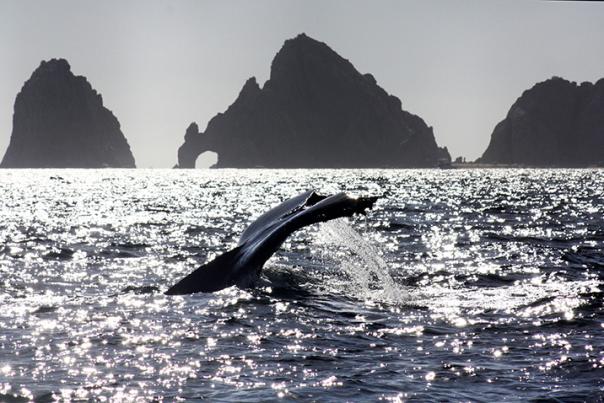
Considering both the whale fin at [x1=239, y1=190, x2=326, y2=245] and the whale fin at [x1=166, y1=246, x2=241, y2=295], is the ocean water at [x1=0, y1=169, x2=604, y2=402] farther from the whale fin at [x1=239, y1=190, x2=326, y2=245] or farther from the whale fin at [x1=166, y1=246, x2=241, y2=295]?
the whale fin at [x1=239, y1=190, x2=326, y2=245]

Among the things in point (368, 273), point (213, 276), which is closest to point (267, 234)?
point (213, 276)

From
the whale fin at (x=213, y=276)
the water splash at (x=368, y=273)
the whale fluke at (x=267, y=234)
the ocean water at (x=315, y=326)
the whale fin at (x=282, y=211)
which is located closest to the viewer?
the ocean water at (x=315, y=326)

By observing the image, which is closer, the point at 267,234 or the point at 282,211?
the point at 267,234

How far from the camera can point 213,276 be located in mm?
13930

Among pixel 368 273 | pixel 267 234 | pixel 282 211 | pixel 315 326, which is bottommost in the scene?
pixel 315 326

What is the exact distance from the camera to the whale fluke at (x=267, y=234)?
1166cm

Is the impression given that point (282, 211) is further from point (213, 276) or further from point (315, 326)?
point (315, 326)

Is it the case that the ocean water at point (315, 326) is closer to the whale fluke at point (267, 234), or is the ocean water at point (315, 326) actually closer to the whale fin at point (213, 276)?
the whale fin at point (213, 276)

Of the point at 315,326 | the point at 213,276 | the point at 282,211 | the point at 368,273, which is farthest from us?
the point at 368,273

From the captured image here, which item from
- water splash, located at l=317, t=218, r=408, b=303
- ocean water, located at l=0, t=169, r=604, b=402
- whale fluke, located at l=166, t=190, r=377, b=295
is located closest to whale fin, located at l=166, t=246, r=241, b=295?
whale fluke, located at l=166, t=190, r=377, b=295

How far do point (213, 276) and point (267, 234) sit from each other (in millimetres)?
1675

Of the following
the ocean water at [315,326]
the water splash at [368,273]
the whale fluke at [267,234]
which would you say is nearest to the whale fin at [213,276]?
the whale fluke at [267,234]

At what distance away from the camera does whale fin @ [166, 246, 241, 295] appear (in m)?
13.4

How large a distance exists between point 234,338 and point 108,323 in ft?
7.78
